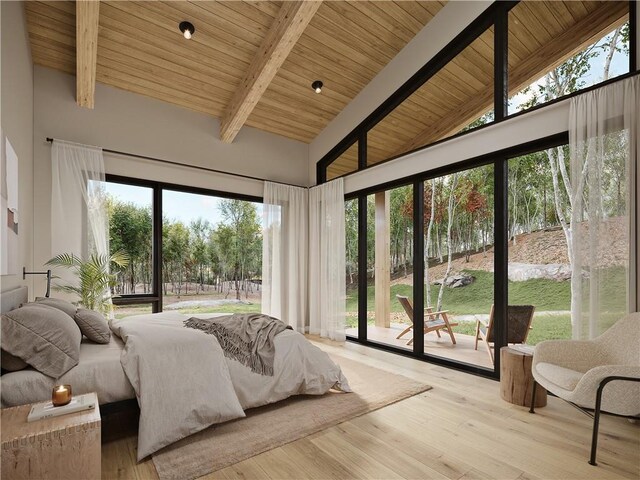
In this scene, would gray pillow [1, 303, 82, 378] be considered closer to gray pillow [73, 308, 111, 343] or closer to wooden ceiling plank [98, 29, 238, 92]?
gray pillow [73, 308, 111, 343]

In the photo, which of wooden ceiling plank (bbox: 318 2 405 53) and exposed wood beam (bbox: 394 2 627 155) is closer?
exposed wood beam (bbox: 394 2 627 155)

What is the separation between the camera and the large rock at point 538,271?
3076 millimetres

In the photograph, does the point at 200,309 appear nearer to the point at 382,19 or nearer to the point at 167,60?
the point at 167,60

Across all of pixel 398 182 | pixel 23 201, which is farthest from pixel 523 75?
pixel 23 201

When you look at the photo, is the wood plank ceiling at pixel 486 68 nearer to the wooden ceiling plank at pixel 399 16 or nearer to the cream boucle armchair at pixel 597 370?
the wooden ceiling plank at pixel 399 16

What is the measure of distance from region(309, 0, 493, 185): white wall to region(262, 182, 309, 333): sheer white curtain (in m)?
0.62

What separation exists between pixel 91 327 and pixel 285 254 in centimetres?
333

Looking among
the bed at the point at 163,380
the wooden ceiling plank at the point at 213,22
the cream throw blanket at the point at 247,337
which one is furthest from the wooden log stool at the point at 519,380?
the wooden ceiling plank at the point at 213,22

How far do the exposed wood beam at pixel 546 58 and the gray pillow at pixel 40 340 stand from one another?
12.4 ft

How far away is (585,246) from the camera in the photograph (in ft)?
8.76

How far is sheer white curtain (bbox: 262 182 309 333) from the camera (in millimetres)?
5309

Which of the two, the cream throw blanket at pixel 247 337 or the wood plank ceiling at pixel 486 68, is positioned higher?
the wood plank ceiling at pixel 486 68

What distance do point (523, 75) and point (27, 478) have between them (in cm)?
440

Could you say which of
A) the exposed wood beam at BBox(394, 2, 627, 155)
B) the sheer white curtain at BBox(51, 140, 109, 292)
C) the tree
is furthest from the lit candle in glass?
the exposed wood beam at BBox(394, 2, 627, 155)
